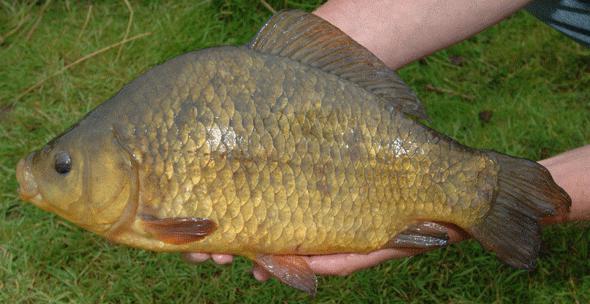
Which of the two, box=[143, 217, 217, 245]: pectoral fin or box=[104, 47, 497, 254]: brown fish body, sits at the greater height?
box=[104, 47, 497, 254]: brown fish body

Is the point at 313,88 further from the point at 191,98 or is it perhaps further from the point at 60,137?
the point at 60,137

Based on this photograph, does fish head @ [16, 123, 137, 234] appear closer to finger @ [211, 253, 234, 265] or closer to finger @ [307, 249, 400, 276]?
finger @ [211, 253, 234, 265]

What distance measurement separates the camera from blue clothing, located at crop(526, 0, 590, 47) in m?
2.27

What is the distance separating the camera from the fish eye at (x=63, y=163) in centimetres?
169

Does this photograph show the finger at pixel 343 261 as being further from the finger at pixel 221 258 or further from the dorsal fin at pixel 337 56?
the dorsal fin at pixel 337 56

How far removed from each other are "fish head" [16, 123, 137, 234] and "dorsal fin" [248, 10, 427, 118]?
1.58 ft

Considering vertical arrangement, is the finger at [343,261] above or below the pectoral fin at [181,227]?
below

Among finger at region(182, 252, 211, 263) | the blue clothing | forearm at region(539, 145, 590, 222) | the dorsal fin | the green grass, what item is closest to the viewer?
the dorsal fin

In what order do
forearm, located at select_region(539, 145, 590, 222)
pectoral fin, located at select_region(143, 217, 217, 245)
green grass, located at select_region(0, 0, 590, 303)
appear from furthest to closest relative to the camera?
1. green grass, located at select_region(0, 0, 590, 303)
2. forearm, located at select_region(539, 145, 590, 222)
3. pectoral fin, located at select_region(143, 217, 217, 245)

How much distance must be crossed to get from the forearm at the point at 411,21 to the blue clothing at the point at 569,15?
0.18 metres

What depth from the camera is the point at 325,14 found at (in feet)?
7.59

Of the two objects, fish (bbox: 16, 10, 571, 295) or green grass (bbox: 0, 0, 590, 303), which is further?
green grass (bbox: 0, 0, 590, 303)

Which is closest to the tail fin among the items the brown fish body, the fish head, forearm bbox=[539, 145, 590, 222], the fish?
the fish

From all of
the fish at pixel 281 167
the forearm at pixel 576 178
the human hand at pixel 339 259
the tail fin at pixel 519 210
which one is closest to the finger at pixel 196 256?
the human hand at pixel 339 259
